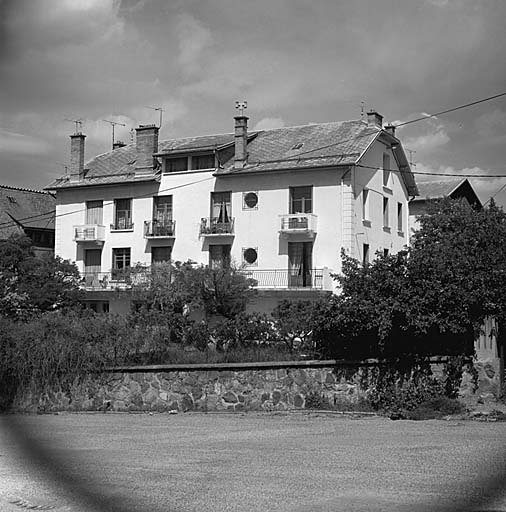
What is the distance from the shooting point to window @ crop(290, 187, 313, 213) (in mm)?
40875

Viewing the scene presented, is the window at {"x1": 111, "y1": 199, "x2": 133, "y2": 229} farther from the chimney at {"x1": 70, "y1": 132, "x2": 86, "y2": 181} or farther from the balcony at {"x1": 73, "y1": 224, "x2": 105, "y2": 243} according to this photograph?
the chimney at {"x1": 70, "y1": 132, "x2": 86, "y2": 181}

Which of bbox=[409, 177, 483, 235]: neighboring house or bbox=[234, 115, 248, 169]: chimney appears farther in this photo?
bbox=[409, 177, 483, 235]: neighboring house

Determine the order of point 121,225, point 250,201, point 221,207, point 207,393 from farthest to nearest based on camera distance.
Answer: point 121,225
point 221,207
point 250,201
point 207,393

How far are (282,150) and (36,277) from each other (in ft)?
50.0

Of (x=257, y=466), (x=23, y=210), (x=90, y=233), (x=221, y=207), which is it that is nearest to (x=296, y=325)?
(x=257, y=466)

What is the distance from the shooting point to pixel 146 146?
4625cm

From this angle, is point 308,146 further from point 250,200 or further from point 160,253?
point 160,253

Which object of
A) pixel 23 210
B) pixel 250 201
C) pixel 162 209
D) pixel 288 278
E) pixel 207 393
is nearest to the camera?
pixel 207 393

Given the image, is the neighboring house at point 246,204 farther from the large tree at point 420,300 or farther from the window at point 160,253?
the large tree at point 420,300

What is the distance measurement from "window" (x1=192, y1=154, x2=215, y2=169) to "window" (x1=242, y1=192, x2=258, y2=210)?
2821 millimetres

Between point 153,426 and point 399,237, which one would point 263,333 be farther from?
point 399,237

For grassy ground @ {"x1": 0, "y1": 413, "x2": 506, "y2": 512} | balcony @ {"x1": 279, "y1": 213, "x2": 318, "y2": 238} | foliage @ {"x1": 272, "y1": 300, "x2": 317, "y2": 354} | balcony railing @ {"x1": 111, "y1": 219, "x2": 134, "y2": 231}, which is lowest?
grassy ground @ {"x1": 0, "y1": 413, "x2": 506, "y2": 512}

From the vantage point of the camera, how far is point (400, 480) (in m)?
8.79

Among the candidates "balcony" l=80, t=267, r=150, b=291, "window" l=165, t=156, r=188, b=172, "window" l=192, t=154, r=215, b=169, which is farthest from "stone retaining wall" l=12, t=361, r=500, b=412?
"window" l=165, t=156, r=188, b=172
